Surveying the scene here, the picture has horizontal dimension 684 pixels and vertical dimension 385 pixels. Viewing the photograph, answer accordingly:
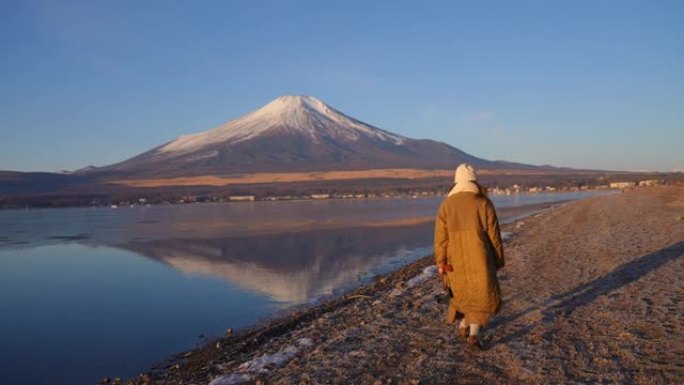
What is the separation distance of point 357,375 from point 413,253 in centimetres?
1375

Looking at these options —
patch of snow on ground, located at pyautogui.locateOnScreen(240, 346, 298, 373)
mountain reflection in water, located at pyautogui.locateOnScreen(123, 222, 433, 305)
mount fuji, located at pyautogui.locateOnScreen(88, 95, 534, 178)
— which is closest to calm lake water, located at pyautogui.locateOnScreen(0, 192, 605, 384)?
mountain reflection in water, located at pyautogui.locateOnScreen(123, 222, 433, 305)

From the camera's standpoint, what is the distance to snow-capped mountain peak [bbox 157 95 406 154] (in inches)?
6073

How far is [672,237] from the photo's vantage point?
12906 mm

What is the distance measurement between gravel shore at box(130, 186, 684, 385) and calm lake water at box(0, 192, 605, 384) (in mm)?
1386

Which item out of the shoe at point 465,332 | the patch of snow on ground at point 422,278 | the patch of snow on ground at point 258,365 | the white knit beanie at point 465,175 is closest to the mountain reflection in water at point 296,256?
the patch of snow on ground at point 422,278

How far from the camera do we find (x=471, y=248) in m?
5.51

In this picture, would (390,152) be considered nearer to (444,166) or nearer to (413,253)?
(444,166)

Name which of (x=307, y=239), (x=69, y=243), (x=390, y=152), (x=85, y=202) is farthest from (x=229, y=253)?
(x=390, y=152)

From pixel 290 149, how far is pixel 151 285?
126116 millimetres

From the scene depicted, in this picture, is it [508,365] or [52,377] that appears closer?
[508,365]

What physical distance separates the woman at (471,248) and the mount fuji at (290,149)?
364 feet

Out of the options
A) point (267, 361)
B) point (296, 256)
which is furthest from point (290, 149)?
point (267, 361)

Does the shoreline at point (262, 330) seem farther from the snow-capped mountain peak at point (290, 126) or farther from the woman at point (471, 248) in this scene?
the snow-capped mountain peak at point (290, 126)

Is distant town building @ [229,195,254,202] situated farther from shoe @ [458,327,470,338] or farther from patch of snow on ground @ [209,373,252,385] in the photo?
shoe @ [458,327,470,338]
